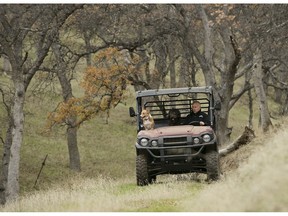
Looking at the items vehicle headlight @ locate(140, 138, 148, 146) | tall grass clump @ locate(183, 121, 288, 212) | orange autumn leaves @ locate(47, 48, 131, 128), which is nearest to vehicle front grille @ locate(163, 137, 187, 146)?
vehicle headlight @ locate(140, 138, 148, 146)

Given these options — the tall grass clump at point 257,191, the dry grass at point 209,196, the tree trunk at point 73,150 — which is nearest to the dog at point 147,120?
the dry grass at point 209,196

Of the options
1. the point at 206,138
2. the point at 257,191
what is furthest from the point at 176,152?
the point at 257,191

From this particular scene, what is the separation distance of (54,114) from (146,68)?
4.44m

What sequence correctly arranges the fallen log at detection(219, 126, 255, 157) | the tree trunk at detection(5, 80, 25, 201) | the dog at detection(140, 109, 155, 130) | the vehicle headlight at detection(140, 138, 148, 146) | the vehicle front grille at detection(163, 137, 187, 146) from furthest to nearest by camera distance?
the fallen log at detection(219, 126, 255, 157), the tree trunk at detection(5, 80, 25, 201), the dog at detection(140, 109, 155, 130), the vehicle headlight at detection(140, 138, 148, 146), the vehicle front grille at detection(163, 137, 187, 146)

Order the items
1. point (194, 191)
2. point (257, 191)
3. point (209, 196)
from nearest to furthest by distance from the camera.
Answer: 1. point (257, 191)
2. point (209, 196)
3. point (194, 191)

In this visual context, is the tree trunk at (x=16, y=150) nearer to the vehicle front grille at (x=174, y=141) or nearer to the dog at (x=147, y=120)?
the dog at (x=147, y=120)

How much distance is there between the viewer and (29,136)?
35969 millimetres

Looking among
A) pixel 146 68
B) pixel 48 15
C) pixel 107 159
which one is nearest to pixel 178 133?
pixel 48 15

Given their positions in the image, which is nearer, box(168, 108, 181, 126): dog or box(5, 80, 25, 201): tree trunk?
box(168, 108, 181, 126): dog

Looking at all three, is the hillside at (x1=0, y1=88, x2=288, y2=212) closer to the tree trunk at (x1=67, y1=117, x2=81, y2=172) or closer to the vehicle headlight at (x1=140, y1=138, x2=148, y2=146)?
the vehicle headlight at (x1=140, y1=138, x2=148, y2=146)

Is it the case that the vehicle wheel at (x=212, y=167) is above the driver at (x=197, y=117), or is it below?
below

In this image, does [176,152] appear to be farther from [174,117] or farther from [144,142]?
[174,117]

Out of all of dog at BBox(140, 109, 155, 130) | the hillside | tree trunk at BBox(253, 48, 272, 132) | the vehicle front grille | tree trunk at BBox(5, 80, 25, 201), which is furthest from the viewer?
tree trunk at BBox(253, 48, 272, 132)

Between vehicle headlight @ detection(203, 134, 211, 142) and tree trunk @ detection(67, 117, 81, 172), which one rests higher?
vehicle headlight @ detection(203, 134, 211, 142)
